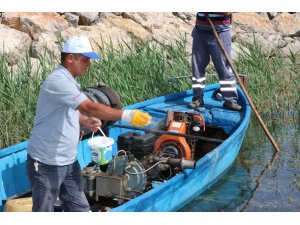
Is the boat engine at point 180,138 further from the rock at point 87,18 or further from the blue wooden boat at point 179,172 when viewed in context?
the rock at point 87,18

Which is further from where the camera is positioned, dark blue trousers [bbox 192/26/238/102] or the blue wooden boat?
dark blue trousers [bbox 192/26/238/102]

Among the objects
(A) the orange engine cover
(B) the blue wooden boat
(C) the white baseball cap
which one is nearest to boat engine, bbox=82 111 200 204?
(A) the orange engine cover

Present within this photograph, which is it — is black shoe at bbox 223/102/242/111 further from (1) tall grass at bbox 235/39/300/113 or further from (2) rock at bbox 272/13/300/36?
(2) rock at bbox 272/13/300/36

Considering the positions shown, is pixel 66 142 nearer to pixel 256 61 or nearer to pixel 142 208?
pixel 142 208

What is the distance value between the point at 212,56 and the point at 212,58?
0.03 metres

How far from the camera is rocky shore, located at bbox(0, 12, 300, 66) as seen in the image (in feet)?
43.8

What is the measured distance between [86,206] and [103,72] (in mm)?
4838

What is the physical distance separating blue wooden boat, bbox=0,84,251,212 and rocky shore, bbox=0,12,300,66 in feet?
6.58

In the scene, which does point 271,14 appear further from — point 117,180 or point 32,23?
point 117,180

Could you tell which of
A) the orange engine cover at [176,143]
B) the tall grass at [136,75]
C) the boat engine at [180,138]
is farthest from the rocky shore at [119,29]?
the orange engine cover at [176,143]

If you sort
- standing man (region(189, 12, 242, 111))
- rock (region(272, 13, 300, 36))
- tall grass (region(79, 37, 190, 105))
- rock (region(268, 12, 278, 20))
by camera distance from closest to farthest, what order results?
standing man (region(189, 12, 242, 111))
tall grass (region(79, 37, 190, 105))
rock (region(272, 13, 300, 36))
rock (region(268, 12, 278, 20))

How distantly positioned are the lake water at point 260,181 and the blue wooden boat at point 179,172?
0.16m

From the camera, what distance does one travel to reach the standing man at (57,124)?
5.48 metres

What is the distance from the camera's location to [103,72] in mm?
10719
